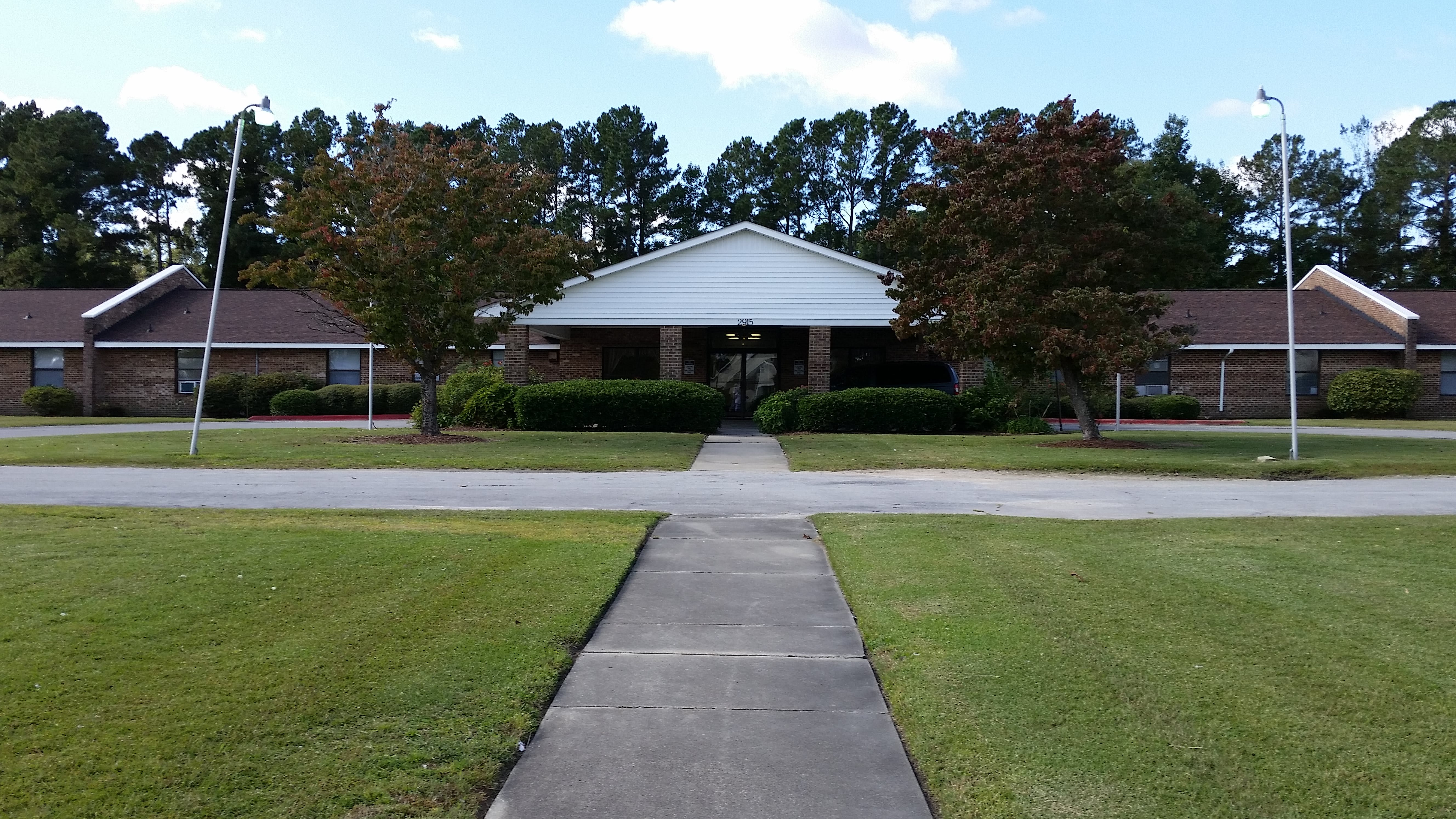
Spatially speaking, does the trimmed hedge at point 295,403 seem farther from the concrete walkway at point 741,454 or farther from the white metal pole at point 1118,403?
the white metal pole at point 1118,403

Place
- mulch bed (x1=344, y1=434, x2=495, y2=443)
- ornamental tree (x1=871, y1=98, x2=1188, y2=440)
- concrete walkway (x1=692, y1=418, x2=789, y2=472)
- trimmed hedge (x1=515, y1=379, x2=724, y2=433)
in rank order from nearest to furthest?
concrete walkway (x1=692, y1=418, x2=789, y2=472)
ornamental tree (x1=871, y1=98, x2=1188, y2=440)
mulch bed (x1=344, y1=434, x2=495, y2=443)
trimmed hedge (x1=515, y1=379, x2=724, y2=433)

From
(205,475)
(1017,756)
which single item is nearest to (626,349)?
(205,475)

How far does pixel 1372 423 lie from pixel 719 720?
Answer: 101 feet

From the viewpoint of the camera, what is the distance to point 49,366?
3291cm

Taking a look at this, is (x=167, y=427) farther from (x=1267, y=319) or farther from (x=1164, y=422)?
(x=1267, y=319)

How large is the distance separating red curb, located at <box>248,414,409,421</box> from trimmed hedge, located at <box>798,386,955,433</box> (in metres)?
12.9

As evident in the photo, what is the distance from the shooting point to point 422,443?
740 inches

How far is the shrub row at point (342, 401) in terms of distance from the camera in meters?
30.6

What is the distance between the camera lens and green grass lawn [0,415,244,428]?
84.1ft

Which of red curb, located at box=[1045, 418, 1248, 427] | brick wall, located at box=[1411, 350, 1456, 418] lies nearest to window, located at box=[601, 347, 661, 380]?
red curb, located at box=[1045, 418, 1248, 427]

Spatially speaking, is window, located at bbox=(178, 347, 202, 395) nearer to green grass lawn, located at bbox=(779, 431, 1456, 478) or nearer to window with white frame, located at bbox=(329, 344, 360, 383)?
window with white frame, located at bbox=(329, 344, 360, 383)

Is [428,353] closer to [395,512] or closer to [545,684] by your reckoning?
[395,512]

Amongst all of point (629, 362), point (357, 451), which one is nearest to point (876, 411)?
point (629, 362)

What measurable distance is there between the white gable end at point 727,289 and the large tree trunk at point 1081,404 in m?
6.20
